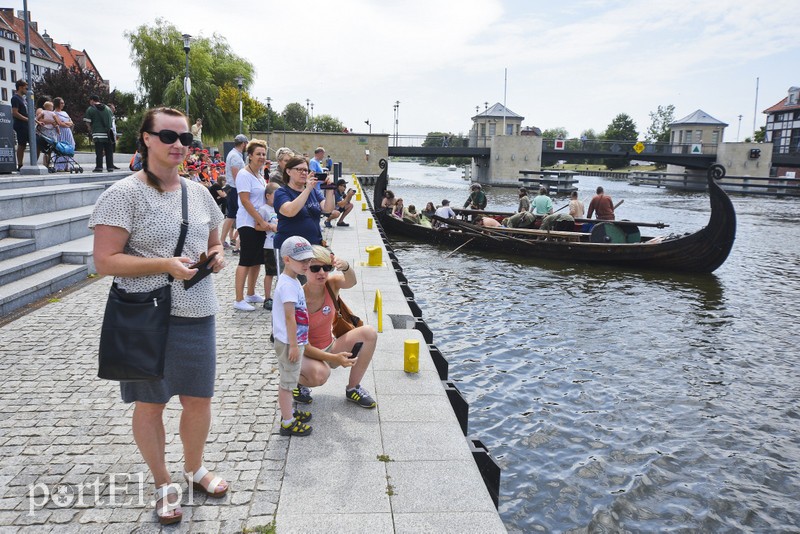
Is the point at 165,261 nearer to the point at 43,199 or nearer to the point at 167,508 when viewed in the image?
the point at 167,508

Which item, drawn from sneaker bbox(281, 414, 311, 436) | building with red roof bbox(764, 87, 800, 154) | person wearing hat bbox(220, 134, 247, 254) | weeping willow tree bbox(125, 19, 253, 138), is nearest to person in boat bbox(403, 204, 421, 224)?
person wearing hat bbox(220, 134, 247, 254)

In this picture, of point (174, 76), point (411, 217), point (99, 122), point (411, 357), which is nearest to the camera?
point (411, 357)

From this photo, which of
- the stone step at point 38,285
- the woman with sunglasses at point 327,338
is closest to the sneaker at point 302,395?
the woman with sunglasses at point 327,338

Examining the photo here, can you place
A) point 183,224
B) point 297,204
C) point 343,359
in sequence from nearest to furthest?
point 183,224
point 343,359
point 297,204

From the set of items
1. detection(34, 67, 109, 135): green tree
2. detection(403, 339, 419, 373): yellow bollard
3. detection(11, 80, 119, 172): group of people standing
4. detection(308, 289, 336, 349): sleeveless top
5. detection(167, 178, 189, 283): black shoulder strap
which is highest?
detection(34, 67, 109, 135): green tree

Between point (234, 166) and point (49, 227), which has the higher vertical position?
point (234, 166)

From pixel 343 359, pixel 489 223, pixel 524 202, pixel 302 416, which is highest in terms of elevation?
pixel 524 202

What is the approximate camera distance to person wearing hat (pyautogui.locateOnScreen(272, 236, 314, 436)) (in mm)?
4203

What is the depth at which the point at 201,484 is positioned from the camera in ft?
11.7

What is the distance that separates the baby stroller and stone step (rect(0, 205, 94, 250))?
4.06 m

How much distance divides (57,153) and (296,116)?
348ft

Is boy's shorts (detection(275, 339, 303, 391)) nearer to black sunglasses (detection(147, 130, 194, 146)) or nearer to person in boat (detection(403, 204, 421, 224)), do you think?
black sunglasses (detection(147, 130, 194, 146))

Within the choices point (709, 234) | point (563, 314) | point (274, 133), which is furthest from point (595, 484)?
point (274, 133)

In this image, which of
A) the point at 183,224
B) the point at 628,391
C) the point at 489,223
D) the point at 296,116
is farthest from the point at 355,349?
the point at 296,116
